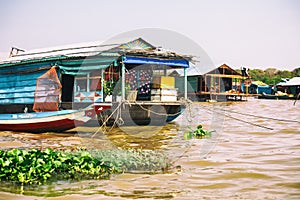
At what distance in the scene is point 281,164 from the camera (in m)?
6.79

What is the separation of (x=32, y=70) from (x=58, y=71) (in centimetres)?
134

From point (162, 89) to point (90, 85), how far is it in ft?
8.53

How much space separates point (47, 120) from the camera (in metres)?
11.4

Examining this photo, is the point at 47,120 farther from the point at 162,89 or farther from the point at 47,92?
the point at 162,89

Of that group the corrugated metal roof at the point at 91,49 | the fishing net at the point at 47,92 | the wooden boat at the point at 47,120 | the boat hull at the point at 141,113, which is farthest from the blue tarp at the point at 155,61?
the fishing net at the point at 47,92

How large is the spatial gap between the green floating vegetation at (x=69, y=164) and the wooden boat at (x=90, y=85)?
490 centimetres

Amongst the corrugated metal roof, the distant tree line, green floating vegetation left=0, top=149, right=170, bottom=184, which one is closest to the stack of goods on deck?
the corrugated metal roof

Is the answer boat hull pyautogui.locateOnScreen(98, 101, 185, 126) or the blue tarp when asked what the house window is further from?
the blue tarp

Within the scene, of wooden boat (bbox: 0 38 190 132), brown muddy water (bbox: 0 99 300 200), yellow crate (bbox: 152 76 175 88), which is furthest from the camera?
yellow crate (bbox: 152 76 175 88)

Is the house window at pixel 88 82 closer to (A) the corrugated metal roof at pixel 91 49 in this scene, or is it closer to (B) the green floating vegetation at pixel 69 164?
(A) the corrugated metal roof at pixel 91 49

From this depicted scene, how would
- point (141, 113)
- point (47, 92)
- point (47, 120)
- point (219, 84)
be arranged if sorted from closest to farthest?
point (47, 120) → point (47, 92) → point (141, 113) → point (219, 84)

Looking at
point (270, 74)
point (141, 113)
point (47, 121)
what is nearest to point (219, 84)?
point (141, 113)

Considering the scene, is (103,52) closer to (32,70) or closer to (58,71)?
(58,71)

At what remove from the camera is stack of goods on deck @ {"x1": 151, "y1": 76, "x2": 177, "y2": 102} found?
1266cm
